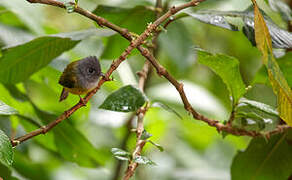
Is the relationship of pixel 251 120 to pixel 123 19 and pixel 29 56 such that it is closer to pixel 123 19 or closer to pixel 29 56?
pixel 123 19

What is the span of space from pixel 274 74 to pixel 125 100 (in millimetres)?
436

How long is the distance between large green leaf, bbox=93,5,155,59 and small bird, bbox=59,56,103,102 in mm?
242

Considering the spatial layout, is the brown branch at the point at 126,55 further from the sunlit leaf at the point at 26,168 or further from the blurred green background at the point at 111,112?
the sunlit leaf at the point at 26,168

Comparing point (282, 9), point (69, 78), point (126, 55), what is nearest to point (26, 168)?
point (69, 78)

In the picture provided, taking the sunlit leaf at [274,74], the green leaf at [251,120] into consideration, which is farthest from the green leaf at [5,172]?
the sunlit leaf at [274,74]

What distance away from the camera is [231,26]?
4.50ft

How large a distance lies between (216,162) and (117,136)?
67cm

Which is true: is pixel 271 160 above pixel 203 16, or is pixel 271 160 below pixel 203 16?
below

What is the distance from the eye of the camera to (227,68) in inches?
52.9

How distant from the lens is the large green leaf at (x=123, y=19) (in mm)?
1678

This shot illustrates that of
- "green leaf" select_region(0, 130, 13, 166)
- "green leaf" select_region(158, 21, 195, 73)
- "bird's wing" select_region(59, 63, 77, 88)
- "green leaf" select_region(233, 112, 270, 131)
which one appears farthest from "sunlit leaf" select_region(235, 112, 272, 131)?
"green leaf" select_region(158, 21, 195, 73)

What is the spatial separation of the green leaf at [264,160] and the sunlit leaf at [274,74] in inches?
17.1

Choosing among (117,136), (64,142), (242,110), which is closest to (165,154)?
(117,136)

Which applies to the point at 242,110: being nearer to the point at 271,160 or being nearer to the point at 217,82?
the point at 271,160
